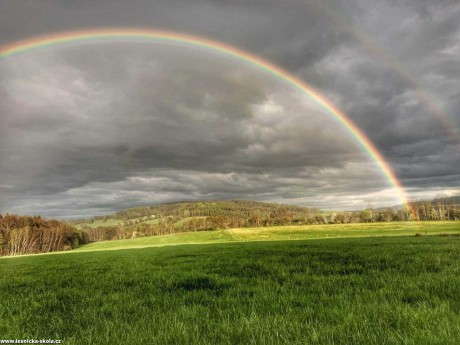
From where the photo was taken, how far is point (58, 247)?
144125 mm

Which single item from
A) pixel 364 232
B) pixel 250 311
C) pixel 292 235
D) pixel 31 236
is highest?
pixel 250 311

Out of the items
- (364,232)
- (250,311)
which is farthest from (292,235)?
(250,311)

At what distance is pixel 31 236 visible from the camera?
136 meters

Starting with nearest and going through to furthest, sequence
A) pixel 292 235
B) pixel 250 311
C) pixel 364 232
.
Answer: pixel 250 311
pixel 364 232
pixel 292 235

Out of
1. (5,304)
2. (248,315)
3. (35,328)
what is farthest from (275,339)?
(5,304)

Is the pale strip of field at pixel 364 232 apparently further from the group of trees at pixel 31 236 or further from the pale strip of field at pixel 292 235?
the group of trees at pixel 31 236

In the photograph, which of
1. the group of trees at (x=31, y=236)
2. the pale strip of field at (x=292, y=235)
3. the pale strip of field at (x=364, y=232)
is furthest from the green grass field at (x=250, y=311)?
the group of trees at (x=31, y=236)

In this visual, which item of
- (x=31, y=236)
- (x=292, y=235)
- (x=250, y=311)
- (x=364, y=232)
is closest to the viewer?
(x=250, y=311)

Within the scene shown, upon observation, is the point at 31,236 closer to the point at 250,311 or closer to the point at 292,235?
the point at 292,235

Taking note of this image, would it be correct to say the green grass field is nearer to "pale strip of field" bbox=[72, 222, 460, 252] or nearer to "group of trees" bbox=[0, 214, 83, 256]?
"pale strip of field" bbox=[72, 222, 460, 252]

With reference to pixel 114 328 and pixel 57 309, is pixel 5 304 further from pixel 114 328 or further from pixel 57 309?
pixel 114 328

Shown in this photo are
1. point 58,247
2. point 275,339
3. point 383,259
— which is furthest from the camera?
point 58,247

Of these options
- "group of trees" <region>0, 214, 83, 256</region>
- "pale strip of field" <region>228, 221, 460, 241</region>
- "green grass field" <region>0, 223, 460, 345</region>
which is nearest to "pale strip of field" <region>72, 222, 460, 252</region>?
"pale strip of field" <region>228, 221, 460, 241</region>

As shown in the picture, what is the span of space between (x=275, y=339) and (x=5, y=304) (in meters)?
6.93
